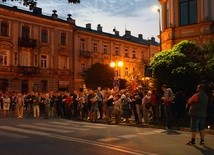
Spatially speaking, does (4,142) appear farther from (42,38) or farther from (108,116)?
(42,38)

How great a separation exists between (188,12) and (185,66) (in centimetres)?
916

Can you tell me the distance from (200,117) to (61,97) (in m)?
15.8

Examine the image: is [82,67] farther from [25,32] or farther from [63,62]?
[25,32]

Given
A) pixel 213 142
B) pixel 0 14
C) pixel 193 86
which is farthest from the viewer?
pixel 0 14

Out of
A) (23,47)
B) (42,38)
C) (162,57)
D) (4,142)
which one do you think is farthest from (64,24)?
(4,142)

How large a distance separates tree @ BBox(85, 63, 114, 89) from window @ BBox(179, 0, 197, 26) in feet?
80.7

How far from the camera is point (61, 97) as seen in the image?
88.5ft

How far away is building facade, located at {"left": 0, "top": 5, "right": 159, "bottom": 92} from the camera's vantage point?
154 ft

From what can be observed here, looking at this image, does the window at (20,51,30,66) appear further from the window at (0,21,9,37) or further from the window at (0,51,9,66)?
the window at (0,21,9,37)

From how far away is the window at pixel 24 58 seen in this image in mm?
48834

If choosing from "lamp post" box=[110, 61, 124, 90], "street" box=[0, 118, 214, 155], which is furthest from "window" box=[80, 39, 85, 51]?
"street" box=[0, 118, 214, 155]

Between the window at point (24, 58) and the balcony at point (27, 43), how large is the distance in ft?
3.19

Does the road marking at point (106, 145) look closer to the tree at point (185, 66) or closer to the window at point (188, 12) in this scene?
the tree at point (185, 66)

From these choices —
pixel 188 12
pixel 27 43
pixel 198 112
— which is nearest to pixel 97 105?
pixel 198 112
